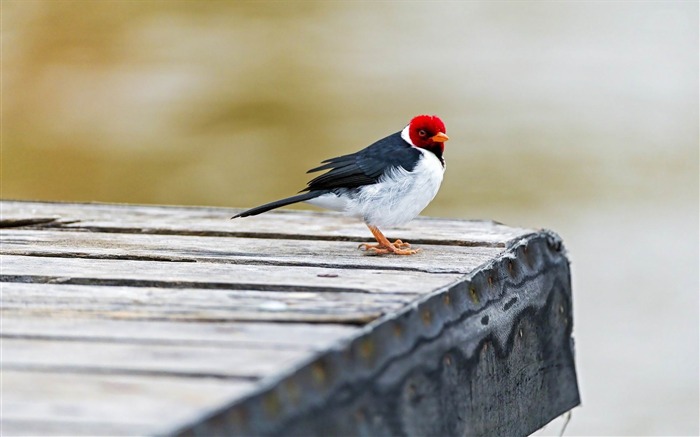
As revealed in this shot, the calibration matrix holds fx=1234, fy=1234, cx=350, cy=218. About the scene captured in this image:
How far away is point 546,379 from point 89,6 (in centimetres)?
755

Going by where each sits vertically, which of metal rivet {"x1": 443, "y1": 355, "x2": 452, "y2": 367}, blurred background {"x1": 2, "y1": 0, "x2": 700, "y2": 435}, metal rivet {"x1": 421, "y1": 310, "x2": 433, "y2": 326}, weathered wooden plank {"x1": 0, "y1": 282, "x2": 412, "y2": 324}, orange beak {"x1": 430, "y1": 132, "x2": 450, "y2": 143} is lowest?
metal rivet {"x1": 443, "y1": 355, "x2": 452, "y2": 367}

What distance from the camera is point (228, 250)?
3865mm

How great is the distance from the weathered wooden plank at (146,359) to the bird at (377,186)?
1.72 metres

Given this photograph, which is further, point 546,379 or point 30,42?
point 30,42

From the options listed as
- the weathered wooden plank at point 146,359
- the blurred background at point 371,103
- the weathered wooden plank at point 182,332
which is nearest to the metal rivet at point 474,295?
the weathered wooden plank at point 182,332

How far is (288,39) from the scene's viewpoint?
10.5 m

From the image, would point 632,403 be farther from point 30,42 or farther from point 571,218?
point 30,42

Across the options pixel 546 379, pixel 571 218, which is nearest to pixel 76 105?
pixel 571 218

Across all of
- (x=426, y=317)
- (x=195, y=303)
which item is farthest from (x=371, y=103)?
(x=426, y=317)

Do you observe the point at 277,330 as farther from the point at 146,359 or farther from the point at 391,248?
the point at 391,248

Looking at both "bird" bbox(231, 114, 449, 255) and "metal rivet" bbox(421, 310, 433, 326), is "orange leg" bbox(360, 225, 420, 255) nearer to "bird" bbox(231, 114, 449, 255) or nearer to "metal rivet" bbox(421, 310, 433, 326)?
"bird" bbox(231, 114, 449, 255)

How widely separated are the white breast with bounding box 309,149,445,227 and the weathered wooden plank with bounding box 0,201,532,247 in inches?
4.2

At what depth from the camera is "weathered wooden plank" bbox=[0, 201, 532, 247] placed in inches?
168

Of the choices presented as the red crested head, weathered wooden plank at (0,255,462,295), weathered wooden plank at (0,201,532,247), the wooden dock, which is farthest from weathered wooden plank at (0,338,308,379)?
the red crested head
